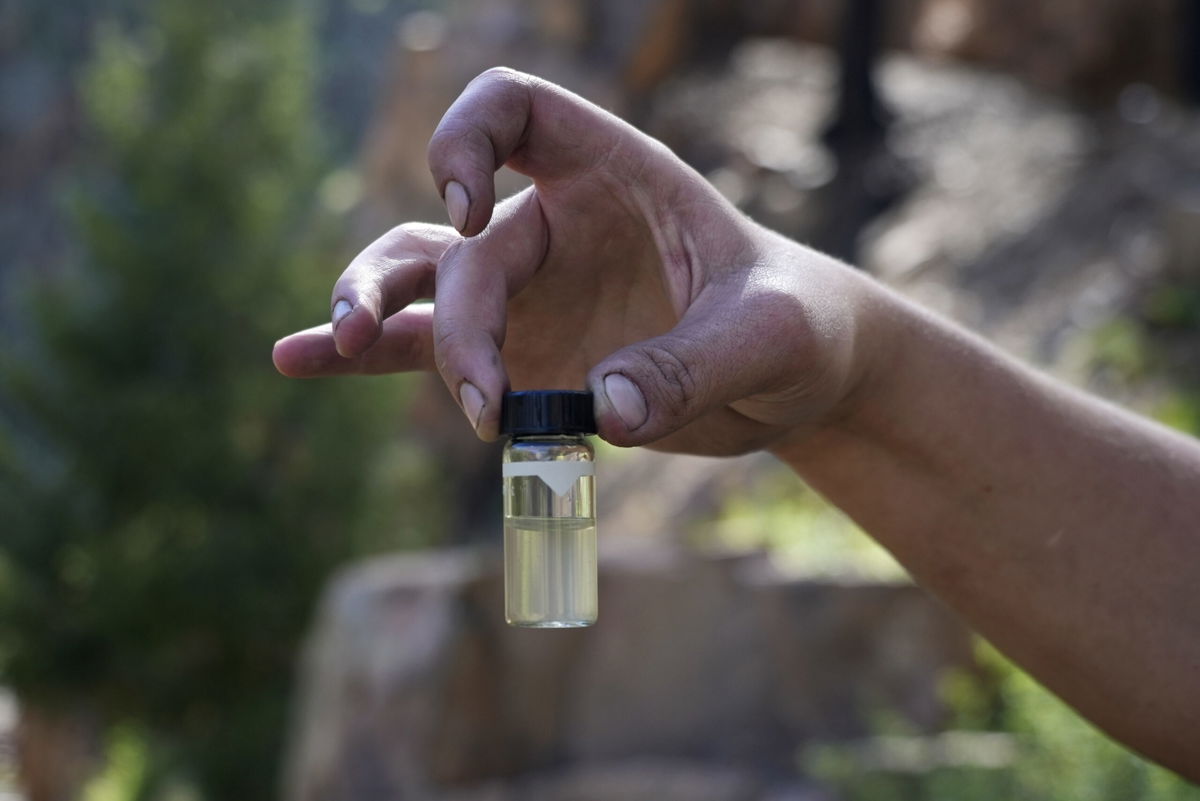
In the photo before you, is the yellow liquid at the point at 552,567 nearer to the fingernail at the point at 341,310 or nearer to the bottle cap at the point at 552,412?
the bottle cap at the point at 552,412

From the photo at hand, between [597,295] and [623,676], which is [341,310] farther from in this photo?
[623,676]

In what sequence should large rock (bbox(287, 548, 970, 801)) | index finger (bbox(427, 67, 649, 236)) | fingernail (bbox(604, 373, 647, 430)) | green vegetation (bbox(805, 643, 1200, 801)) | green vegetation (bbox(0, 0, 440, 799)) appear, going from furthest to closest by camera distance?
1. green vegetation (bbox(0, 0, 440, 799))
2. large rock (bbox(287, 548, 970, 801))
3. green vegetation (bbox(805, 643, 1200, 801))
4. index finger (bbox(427, 67, 649, 236))
5. fingernail (bbox(604, 373, 647, 430))

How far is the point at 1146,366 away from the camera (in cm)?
816

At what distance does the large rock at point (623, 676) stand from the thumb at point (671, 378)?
4.87m

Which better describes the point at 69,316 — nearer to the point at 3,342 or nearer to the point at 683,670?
the point at 3,342

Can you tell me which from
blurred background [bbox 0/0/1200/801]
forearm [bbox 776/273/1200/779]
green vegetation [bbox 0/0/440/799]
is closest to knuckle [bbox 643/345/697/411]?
forearm [bbox 776/273/1200/779]

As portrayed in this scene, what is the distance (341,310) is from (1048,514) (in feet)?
3.21

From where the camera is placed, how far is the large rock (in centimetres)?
610

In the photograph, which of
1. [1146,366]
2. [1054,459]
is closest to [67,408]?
[1146,366]

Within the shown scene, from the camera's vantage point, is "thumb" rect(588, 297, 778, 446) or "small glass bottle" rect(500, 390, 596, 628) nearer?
"thumb" rect(588, 297, 778, 446)

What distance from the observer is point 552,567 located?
4.79ft

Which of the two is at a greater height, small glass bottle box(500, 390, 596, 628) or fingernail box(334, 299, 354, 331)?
fingernail box(334, 299, 354, 331)

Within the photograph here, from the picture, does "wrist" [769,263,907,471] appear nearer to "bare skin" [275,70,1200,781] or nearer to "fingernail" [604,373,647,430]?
"bare skin" [275,70,1200,781]

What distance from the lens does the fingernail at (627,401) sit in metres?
1.31
